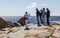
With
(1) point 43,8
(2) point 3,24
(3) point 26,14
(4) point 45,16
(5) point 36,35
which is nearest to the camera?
(5) point 36,35

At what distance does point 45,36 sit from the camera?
15227 millimetres

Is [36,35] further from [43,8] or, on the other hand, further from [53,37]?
[43,8]

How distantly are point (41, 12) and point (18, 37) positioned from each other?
808 cm

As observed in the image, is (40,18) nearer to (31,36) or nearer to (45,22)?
(45,22)

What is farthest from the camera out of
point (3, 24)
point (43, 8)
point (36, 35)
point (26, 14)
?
point (3, 24)

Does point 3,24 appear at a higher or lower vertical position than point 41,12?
lower

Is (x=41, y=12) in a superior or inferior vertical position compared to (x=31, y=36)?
superior

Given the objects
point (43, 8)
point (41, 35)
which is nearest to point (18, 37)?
point (41, 35)

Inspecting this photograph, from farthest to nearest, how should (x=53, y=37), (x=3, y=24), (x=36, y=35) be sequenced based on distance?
(x=3, y=24) → (x=36, y=35) → (x=53, y=37)

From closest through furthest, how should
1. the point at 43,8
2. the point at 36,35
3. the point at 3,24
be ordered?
the point at 36,35
the point at 43,8
the point at 3,24

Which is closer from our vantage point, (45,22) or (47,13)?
(47,13)

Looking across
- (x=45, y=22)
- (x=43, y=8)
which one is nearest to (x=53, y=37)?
(x=43, y=8)

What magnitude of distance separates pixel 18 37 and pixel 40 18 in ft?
26.8

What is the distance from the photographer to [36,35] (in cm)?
1603
